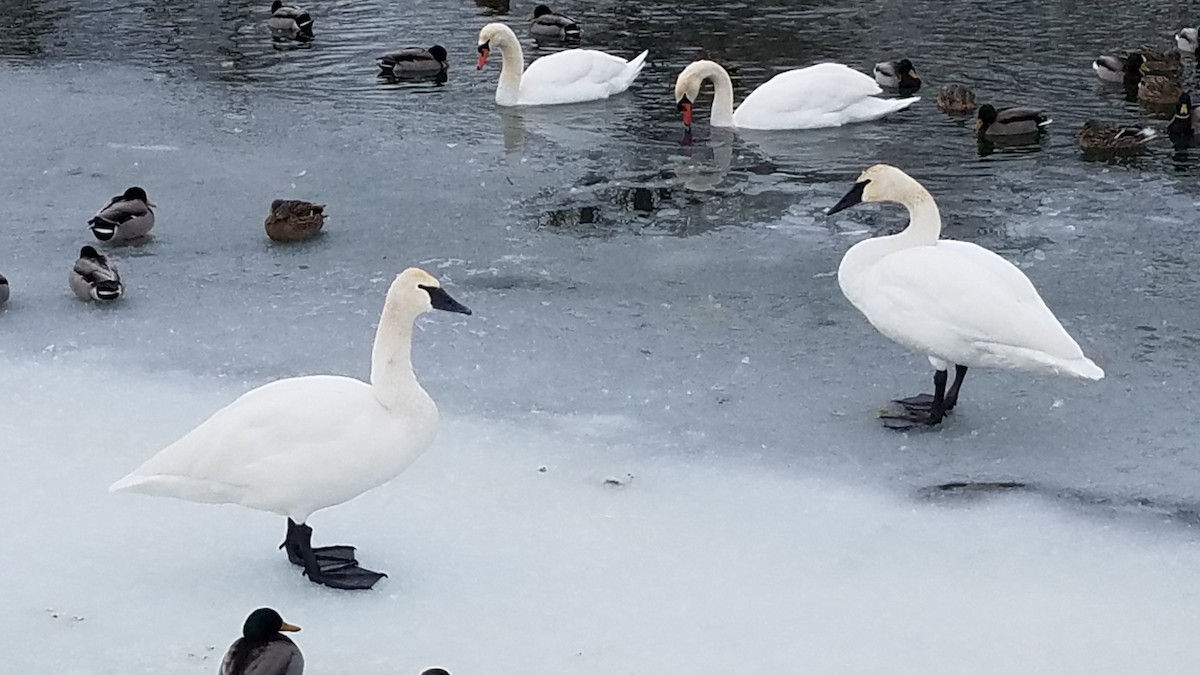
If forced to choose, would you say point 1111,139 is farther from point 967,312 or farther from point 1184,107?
point 967,312

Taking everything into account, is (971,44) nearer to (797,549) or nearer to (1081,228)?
(1081,228)

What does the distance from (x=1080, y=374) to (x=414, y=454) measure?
2.51 meters

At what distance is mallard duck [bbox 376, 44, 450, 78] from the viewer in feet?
41.8

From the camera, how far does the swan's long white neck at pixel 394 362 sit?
4922 millimetres

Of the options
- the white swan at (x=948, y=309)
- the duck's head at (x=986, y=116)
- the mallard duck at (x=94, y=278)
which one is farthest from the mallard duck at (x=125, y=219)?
the duck's head at (x=986, y=116)

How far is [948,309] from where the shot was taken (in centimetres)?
612

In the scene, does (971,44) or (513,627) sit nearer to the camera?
(513,627)

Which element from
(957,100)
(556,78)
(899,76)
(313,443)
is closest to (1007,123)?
(957,100)

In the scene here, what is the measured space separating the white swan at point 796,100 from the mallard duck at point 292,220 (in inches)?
133

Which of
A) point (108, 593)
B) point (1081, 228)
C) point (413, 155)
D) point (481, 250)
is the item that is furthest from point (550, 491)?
point (413, 155)

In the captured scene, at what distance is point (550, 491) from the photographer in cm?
573

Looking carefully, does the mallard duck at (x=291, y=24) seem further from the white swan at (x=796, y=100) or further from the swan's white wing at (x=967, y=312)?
the swan's white wing at (x=967, y=312)

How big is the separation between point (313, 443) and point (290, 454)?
7 centimetres

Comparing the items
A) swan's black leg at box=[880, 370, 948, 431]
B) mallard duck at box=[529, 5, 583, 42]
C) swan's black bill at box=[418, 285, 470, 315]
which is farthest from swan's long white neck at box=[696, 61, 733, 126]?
swan's black bill at box=[418, 285, 470, 315]
